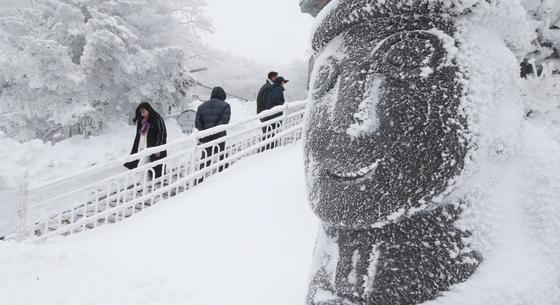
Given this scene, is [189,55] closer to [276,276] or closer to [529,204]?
[276,276]

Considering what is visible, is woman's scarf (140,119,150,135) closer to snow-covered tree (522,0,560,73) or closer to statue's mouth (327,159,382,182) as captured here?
snow-covered tree (522,0,560,73)

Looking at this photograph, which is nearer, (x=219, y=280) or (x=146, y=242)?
(x=219, y=280)

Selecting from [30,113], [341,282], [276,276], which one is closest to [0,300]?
[276,276]

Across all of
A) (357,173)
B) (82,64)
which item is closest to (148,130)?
(357,173)

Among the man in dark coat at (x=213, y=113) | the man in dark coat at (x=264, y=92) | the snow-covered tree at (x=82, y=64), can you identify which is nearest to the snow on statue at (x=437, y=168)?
the man in dark coat at (x=213, y=113)

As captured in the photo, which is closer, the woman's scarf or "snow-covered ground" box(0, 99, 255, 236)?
the woman's scarf

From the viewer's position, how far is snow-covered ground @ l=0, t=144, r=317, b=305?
14.0 feet

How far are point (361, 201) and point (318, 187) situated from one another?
201mm

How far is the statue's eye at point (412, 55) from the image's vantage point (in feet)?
4.97

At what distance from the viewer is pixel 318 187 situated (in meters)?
1.69

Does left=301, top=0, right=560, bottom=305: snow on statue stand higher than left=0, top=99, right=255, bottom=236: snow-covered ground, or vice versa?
left=301, top=0, right=560, bottom=305: snow on statue

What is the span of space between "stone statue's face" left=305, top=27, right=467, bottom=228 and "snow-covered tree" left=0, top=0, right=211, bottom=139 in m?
12.4

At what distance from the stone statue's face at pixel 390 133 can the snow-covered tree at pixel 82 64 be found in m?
12.4

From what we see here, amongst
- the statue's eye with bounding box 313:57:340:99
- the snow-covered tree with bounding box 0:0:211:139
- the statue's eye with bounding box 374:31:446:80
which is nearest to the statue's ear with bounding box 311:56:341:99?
the statue's eye with bounding box 313:57:340:99
